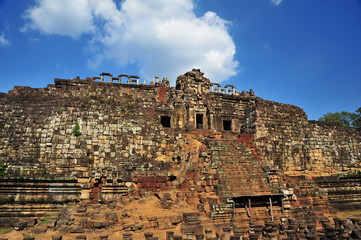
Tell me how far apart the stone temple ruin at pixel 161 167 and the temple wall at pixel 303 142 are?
0.09 meters

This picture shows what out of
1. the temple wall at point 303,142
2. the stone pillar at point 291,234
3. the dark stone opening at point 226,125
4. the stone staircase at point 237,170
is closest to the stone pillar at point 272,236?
the stone pillar at point 291,234

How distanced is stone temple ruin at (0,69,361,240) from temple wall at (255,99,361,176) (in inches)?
3.5

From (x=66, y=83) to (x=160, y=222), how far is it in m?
9.13

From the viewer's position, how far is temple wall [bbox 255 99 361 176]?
582 inches

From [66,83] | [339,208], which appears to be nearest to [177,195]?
[66,83]

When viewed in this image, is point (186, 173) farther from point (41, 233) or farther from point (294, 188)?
point (41, 233)

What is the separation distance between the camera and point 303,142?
15.8m

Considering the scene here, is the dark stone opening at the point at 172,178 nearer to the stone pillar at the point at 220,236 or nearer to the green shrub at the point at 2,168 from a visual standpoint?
the stone pillar at the point at 220,236

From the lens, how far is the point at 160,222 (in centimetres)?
768

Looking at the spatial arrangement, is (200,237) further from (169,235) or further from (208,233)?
(169,235)

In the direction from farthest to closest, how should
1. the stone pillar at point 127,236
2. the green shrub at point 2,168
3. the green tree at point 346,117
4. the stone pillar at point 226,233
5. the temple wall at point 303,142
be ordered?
1. the green tree at point 346,117
2. the temple wall at point 303,142
3. the green shrub at point 2,168
4. the stone pillar at point 226,233
5. the stone pillar at point 127,236

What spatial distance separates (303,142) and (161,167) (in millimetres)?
10234

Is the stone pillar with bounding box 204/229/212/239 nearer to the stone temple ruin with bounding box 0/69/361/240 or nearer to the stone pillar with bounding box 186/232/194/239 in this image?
the stone temple ruin with bounding box 0/69/361/240

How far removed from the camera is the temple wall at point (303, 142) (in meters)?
14.8
